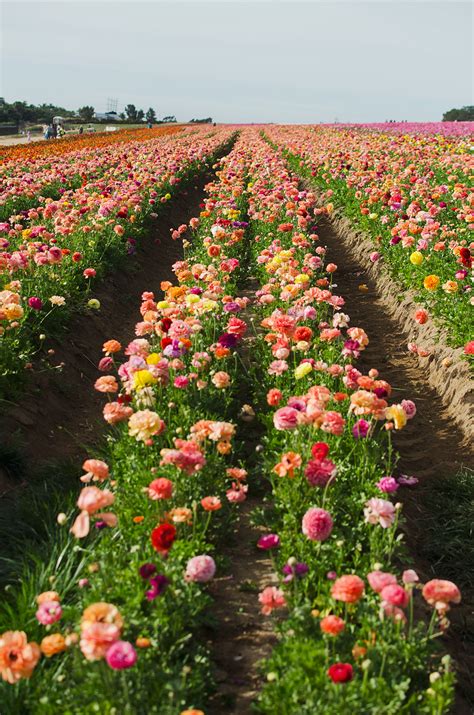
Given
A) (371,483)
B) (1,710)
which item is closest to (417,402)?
(371,483)

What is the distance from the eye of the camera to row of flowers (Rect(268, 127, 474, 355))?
22.3 feet

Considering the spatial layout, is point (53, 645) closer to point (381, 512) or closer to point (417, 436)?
point (381, 512)

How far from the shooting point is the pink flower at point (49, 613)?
2490 mm

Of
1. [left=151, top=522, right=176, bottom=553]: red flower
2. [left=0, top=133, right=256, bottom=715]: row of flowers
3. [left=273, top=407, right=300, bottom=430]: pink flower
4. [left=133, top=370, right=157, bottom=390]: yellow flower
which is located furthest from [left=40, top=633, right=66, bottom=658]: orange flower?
[left=133, top=370, right=157, bottom=390]: yellow flower

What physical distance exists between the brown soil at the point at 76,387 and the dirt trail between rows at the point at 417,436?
7.97ft

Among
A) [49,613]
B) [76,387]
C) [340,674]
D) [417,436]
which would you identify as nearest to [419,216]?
[417,436]

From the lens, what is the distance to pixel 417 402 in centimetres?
631

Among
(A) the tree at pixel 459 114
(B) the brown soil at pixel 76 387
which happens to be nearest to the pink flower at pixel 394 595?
(B) the brown soil at pixel 76 387

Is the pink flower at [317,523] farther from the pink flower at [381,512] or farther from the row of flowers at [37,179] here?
the row of flowers at [37,179]

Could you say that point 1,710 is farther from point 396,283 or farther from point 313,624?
point 396,283

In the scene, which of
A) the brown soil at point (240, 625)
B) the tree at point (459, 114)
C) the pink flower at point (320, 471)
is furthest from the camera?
the tree at point (459, 114)

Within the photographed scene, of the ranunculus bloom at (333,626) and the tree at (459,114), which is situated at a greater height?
the tree at (459,114)

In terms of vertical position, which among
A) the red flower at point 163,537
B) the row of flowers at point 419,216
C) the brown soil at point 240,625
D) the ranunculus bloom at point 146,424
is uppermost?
the row of flowers at point 419,216

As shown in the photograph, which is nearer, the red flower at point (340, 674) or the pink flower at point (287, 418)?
the red flower at point (340, 674)
